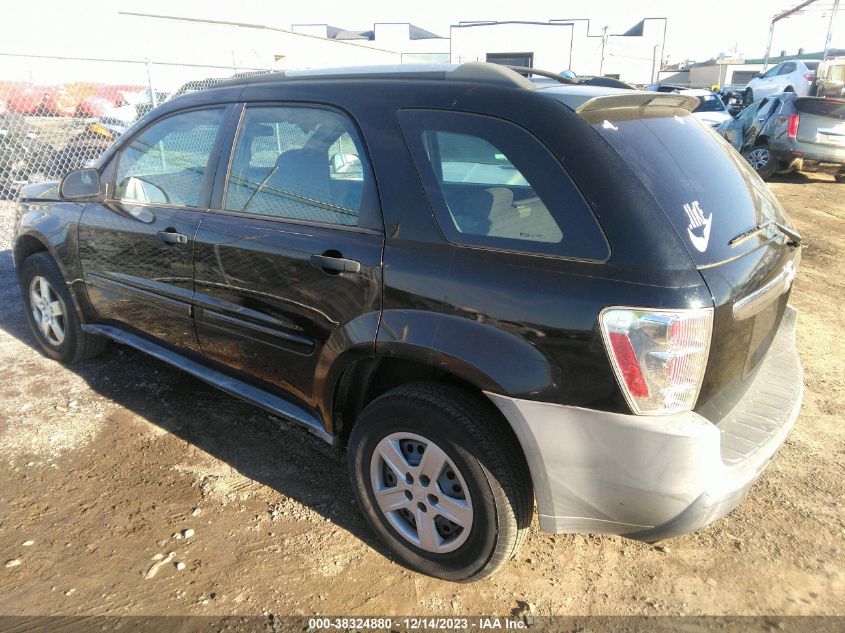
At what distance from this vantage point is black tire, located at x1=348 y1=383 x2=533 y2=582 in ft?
6.82

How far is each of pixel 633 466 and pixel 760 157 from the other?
11.4 meters

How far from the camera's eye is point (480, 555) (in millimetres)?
2217

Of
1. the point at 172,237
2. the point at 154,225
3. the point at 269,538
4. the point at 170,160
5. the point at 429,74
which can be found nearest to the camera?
the point at 429,74

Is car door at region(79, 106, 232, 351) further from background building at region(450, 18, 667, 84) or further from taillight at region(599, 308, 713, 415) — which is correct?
background building at region(450, 18, 667, 84)

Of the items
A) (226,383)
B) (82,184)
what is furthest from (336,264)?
(82,184)

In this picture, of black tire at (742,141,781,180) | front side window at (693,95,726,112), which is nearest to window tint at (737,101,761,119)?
black tire at (742,141,781,180)

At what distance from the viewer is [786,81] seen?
19984mm

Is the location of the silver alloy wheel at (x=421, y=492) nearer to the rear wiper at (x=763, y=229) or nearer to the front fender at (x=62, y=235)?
the rear wiper at (x=763, y=229)

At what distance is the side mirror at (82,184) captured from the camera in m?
3.54

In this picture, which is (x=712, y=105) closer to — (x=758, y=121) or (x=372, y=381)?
(x=758, y=121)

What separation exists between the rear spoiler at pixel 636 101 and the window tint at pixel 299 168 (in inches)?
33.7

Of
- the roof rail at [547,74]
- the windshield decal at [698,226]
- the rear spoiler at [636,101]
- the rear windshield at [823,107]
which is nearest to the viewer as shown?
the windshield decal at [698,226]

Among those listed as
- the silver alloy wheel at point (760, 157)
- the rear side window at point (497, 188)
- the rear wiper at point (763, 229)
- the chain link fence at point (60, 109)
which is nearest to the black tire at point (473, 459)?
the rear side window at point (497, 188)

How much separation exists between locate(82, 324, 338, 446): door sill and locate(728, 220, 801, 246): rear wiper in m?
1.77
